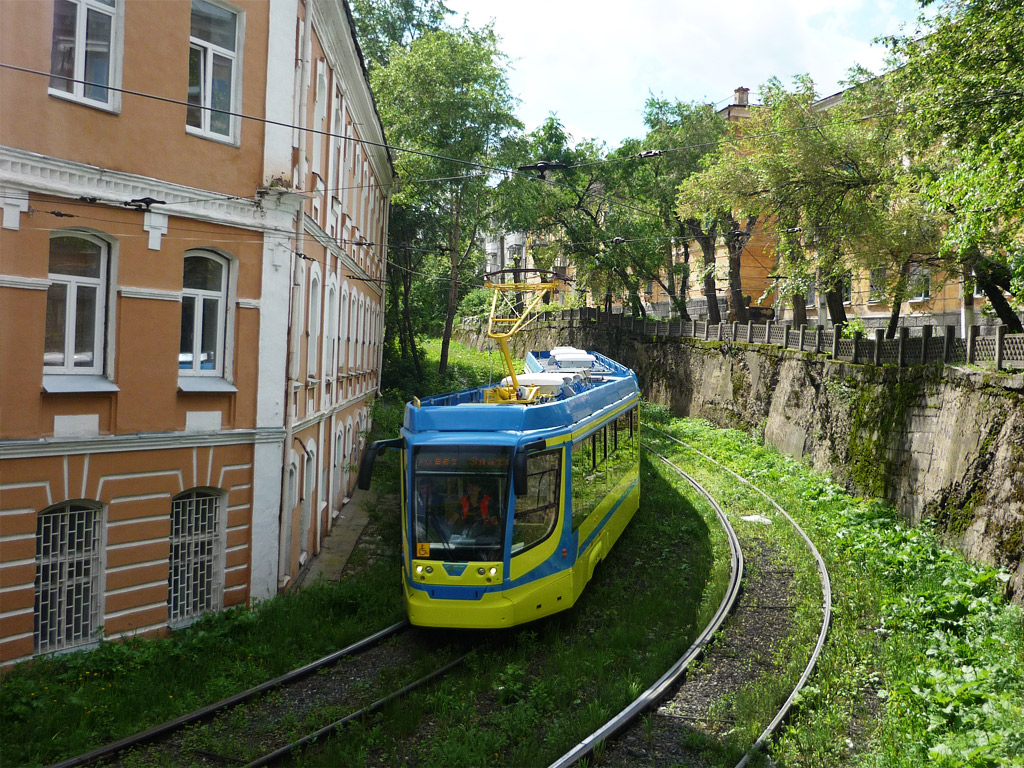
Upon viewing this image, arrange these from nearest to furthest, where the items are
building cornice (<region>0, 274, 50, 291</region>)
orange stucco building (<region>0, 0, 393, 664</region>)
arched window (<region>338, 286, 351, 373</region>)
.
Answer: building cornice (<region>0, 274, 50, 291</region>) < orange stucco building (<region>0, 0, 393, 664</region>) < arched window (<region>338, 286, 351, 373</region>)

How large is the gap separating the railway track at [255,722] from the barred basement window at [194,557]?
2.48 metres

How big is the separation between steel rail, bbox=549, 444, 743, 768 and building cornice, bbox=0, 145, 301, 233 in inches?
311

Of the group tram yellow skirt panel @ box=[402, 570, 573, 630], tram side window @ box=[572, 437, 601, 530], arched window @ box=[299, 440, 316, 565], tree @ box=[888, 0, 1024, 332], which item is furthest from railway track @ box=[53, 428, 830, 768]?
tree @ box=[888, 0, 1024, 332]

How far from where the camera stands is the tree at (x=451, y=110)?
28.9 metres

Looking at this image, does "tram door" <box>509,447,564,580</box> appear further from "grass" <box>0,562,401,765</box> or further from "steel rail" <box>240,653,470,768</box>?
"grass" <box>0,562,401,765</box>

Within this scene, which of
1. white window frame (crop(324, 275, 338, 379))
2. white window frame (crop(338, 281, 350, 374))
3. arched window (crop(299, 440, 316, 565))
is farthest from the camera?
white window frame (crop(338, 281, 350, 374))

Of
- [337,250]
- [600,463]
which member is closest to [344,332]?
[337,250]

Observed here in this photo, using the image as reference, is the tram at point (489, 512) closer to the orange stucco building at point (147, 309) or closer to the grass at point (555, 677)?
the grass at point (555, 677)

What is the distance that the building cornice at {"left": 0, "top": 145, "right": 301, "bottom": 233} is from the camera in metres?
8.90

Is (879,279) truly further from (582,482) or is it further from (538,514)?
(538,514)

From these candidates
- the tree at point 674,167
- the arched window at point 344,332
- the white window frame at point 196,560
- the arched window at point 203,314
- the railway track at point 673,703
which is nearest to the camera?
the railway track at point 673,703

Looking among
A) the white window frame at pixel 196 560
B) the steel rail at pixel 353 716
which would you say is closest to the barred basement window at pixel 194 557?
the white window frame at pixel 196 560

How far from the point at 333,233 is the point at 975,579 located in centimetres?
1292

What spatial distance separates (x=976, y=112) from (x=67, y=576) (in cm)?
1396
